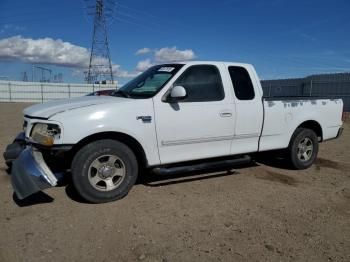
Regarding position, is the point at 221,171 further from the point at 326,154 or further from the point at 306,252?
the point at 326,154

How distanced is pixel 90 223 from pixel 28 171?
101cm

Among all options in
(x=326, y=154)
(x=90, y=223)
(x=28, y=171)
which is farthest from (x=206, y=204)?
(x=326, y=154)

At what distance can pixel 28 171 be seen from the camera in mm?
4234

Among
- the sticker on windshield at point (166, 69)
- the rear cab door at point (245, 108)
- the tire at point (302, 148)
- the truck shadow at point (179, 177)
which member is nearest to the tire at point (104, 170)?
the truck shadow at point (179, 177)

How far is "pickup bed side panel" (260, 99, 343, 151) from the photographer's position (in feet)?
19.5

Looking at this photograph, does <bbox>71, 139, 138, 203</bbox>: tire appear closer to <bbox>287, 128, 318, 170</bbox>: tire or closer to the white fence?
<bbox>287, 128, 318, 170</bbox>: tire

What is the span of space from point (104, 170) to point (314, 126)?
4.27 metres

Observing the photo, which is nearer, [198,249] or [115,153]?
[198,249]

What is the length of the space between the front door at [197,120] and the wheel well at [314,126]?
6.35 feet

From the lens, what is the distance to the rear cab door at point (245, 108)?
5.57 meters

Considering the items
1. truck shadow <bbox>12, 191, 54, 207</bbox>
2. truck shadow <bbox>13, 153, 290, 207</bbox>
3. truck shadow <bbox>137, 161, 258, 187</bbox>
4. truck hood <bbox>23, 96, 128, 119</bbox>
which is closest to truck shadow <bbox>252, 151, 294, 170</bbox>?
truck shadow <bbox>13, 153, 290, 207</bbox>

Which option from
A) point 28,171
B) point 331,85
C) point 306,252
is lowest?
point 306,252

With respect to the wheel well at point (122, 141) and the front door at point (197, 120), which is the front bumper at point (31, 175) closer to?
the wheel well at point (122, 141)

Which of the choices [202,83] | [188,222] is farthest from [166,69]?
[188,222]
